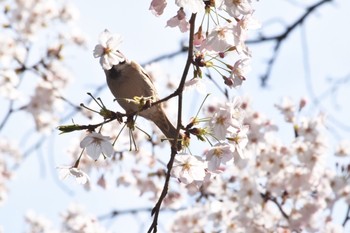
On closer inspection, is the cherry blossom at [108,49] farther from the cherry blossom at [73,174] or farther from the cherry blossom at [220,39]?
the cherry blossom at [73,174]

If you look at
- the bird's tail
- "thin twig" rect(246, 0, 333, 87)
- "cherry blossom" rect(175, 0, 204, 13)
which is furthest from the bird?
"thin twig" rect(246, 0, 333, 87)

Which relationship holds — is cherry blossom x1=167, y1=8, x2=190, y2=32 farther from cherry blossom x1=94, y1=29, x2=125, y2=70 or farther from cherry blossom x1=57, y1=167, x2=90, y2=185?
cherry blossom x1=57, y1=167, x2=90, y2=185

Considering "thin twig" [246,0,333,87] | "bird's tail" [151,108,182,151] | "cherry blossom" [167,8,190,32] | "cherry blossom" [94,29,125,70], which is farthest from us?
"thin twig" [246,0,333,87]

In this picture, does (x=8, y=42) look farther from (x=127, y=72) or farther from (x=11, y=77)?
(x=127, y=72)

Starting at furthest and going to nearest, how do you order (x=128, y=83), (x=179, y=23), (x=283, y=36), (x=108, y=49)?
(x=283, y=36) < (x=128, y=83) < (x=179, y=23) < (x=108, y=49)

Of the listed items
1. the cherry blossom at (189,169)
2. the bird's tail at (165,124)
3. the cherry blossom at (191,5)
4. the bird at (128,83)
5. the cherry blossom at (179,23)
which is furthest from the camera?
the bird's tail at (165,124)

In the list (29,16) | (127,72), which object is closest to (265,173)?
(127,72)

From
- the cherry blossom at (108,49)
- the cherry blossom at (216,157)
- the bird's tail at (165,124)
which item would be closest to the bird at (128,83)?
the bird's tail at (165,124)

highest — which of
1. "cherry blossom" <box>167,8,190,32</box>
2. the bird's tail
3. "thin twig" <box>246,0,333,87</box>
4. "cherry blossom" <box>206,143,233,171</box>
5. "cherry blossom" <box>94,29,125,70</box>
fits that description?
"thin twig" <box>246,0,333,87</box>

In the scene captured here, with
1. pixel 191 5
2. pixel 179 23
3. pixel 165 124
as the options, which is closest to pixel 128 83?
pixel 165 124

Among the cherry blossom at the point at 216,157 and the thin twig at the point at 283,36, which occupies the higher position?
the thin twig at the point at 283,36

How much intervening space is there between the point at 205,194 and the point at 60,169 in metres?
3.18

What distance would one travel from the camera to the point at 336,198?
5.96 m

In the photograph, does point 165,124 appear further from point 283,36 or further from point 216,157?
point 283,36
